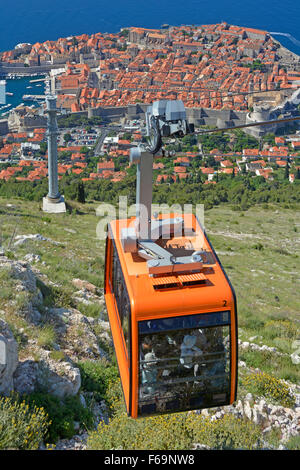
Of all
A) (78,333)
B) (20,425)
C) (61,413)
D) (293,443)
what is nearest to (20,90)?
(78,333)

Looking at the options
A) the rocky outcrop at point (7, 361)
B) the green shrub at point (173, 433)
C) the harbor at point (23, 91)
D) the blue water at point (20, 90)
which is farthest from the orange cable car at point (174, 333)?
the blue water at point (20, 90)

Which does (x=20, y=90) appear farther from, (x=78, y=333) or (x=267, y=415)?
(x=267, y=415)

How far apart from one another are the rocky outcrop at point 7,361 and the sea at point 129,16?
125272 mm

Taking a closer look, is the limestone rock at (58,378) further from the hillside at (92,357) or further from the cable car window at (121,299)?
the cable car window at (121,299)

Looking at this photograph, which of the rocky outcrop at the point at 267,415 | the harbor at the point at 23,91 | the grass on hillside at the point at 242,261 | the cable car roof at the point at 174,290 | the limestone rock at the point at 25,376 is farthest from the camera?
the harbor at the point at 23,91

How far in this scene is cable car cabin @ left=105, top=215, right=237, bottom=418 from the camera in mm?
5176

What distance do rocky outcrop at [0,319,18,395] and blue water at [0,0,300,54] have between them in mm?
126139

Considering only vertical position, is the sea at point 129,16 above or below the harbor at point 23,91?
above

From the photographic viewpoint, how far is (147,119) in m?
5.87

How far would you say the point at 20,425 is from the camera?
5137 millimetres

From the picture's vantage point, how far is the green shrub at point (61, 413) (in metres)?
5.61

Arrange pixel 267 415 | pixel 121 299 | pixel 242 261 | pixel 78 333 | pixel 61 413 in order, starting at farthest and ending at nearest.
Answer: pixel 242 261
pixel 78 333
pixel 267 415
pixel 121 299
pixel 61 413

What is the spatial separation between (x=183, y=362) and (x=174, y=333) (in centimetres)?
36
